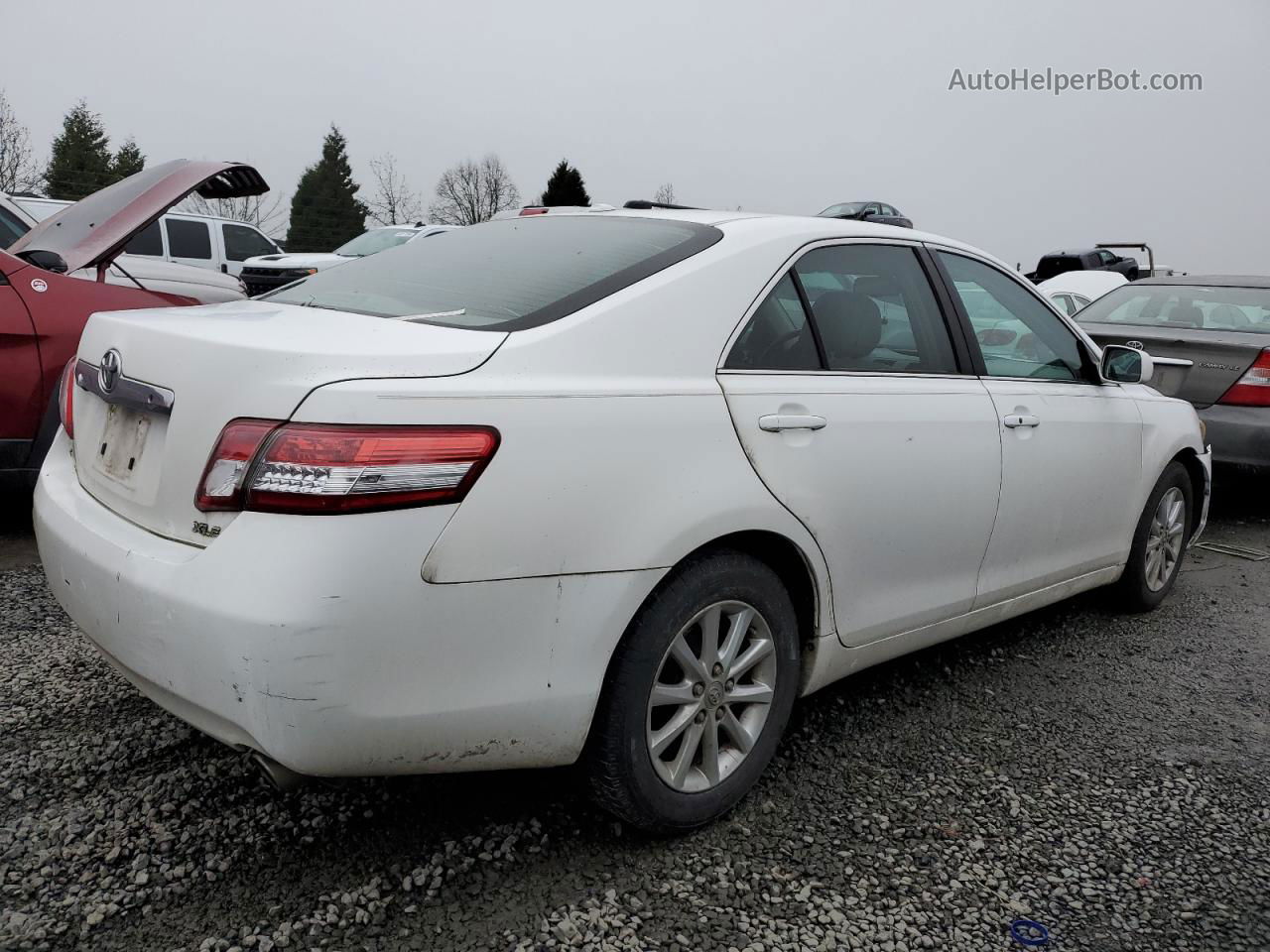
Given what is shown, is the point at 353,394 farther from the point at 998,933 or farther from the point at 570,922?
the point at 998,933

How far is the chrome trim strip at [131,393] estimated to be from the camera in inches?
82.0

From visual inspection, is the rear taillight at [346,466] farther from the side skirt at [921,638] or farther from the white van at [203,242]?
the white van at [203,242]

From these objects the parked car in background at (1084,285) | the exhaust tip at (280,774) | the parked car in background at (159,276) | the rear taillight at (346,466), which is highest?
the parked car in background at (159,276)

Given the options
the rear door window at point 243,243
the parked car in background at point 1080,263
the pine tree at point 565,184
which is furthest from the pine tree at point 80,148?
the parked car in background at point 1080,263

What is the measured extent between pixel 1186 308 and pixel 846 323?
5160 millimetres

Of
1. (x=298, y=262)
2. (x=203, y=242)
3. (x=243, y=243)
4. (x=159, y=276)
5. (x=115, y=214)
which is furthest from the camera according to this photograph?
(x=243, y=243)

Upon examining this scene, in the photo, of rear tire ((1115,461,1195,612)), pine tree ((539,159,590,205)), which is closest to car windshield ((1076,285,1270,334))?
rear tire ((1115,461,1195,612))

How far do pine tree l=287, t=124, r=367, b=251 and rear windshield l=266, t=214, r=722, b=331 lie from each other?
1601 inches

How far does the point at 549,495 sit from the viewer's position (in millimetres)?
1968

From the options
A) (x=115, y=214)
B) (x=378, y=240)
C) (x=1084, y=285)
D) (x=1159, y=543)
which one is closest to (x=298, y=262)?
(x=378, y=240)

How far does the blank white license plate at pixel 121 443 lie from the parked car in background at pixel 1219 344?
18.1 feet

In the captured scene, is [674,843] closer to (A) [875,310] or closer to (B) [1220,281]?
(A) [875,310]

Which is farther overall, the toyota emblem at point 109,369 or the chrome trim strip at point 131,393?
the toyota emblem at point 109,369

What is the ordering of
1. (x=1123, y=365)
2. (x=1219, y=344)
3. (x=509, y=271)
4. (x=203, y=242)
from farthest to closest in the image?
(x=203, y=242) → (x=1219, y=344) → (x=1123, y=365) → (x=509, y=271)
